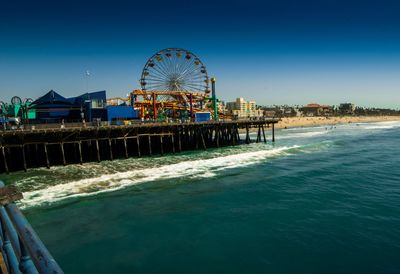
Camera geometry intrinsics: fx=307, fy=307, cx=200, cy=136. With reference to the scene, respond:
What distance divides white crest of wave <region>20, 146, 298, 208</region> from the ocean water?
5.4 inches

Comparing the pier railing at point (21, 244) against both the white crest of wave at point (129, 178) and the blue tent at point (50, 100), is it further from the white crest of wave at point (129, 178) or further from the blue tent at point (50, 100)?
the blue tent at point (50, 100)

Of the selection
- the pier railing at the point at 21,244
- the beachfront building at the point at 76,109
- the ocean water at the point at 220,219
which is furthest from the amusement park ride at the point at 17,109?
the pier railing at the point at 21,244

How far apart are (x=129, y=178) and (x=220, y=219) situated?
1189 cm

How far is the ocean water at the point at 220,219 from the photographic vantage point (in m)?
11.3

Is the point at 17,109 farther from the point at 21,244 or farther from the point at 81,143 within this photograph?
the point at 21,244

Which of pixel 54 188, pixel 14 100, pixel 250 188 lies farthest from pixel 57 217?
pixel 14 100

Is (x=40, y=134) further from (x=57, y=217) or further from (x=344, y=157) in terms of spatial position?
(x=344, y=157)

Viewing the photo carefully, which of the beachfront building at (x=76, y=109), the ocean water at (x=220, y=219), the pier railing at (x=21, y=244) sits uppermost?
the beachfront building at (x=76, y=109)

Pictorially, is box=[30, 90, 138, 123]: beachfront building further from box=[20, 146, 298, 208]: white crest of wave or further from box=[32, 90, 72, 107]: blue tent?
box=[20, 146, 298, 208]: white crest of wave

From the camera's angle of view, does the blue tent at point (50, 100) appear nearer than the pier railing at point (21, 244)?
No

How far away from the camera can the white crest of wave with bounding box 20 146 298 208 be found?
795 inches

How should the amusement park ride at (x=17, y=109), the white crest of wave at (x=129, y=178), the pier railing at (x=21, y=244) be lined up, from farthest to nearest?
the amusement park ride at (x=17, y=109), the white crest of wave at (x=129, y=178), the pier railing at (x=21, y=244)

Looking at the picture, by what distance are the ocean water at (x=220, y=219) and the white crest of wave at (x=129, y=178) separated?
0.14m

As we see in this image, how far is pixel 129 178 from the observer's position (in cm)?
2512
